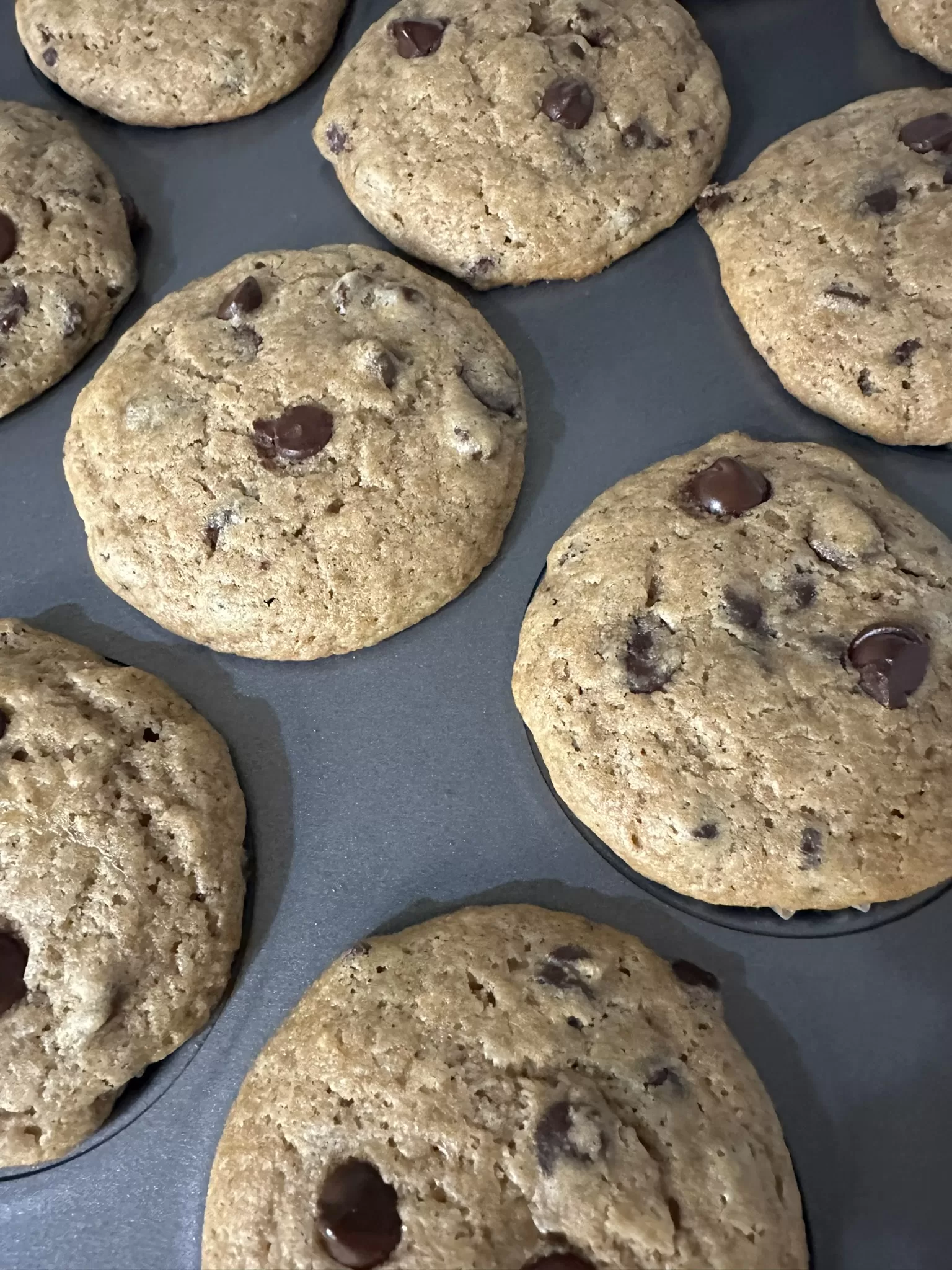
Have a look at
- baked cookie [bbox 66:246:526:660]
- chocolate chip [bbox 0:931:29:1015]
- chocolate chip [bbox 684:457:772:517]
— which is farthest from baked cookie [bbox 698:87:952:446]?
chocolate chip [bbox 0:931:29:1015]

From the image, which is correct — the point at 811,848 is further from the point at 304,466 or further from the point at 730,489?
the point at 304,466

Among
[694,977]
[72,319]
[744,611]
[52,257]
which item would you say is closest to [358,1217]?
[694,977]

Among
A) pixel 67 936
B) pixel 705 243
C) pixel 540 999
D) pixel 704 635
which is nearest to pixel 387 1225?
pixel 540 999

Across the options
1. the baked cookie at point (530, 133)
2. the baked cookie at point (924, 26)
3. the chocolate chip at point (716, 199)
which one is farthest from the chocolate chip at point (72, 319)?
the baked cookie at point (924, 26)

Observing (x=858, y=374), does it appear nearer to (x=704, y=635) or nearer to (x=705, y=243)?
(x=705, y=243)

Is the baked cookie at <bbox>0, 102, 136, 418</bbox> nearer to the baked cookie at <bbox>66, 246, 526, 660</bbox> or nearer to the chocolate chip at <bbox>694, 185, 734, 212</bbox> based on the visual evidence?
the baked cookie at <bbox>66, 246, 526, 660</bbox>
